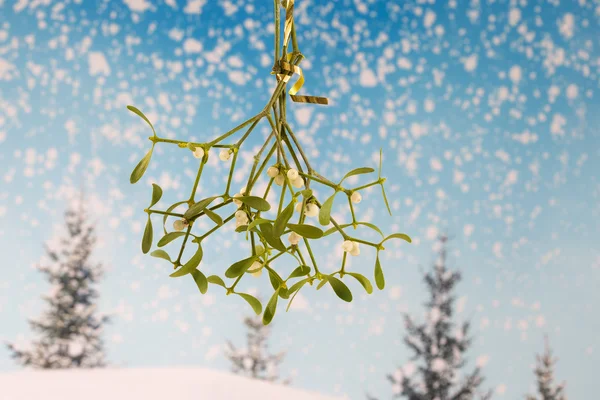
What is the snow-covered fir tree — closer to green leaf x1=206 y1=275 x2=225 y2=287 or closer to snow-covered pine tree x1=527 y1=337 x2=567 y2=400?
snow-covered pine tree x1=527 y1=337 x2=567 y2=400

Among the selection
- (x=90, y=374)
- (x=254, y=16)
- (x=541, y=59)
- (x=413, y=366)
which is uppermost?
(x=541, y=59)

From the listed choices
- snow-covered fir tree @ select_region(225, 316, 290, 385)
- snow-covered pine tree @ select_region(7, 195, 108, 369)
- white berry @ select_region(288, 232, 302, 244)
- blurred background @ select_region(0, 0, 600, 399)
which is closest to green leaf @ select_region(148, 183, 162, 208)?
white berry @ select_region(288, 232, 302, 244)

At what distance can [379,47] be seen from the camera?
15.8ft

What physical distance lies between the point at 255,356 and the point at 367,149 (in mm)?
3955

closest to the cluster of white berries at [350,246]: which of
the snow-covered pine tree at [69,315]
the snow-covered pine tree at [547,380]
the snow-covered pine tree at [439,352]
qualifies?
the snow-covered pine tree at [439,352]

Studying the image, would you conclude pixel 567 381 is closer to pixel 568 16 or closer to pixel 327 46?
pixel 568 16

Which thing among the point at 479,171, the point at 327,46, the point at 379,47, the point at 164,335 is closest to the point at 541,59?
the point at 479,171

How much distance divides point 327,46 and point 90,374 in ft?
12.4

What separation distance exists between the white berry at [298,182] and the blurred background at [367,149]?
12.2 ft

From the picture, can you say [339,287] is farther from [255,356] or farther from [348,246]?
[255,356]

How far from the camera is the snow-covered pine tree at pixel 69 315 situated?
6.16 m

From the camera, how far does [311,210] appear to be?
0.39 metres

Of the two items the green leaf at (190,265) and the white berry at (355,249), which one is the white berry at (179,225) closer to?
the green leaf at (190,265)

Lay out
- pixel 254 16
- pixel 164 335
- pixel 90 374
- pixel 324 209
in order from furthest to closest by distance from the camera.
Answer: pixel 164 335 < pixel 254 16 < pixel 90 374 < pixel 324 209
